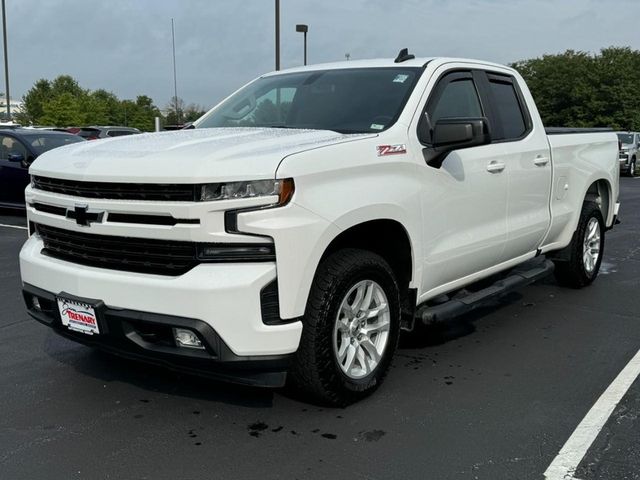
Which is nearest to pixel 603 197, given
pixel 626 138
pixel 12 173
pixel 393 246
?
pixel 393 246

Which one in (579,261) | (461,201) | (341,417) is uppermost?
(461,201)

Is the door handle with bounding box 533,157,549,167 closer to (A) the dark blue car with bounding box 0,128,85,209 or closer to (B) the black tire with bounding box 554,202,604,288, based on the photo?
(B) the black tire with bounding box 554,202,604,288

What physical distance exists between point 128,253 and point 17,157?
→ 9614 mm

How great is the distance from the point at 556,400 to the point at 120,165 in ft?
8.86

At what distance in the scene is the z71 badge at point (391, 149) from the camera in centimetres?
370

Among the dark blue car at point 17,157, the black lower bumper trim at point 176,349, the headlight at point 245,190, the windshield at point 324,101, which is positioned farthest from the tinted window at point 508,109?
the dark blue car at point 17,157

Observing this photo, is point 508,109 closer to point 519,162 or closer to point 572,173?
point 519,162

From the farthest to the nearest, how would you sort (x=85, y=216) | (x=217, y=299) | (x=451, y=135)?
(x=451, y=135) < (x=85, y=216) < (x=217, y=299)

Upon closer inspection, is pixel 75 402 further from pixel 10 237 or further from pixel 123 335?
pixel 10 237

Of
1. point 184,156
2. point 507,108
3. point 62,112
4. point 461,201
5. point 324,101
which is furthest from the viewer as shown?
point 62,112

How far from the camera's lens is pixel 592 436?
3408 millimetres

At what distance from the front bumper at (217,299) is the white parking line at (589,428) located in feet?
4.37

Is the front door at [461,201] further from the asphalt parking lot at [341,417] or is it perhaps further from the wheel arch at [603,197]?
the wheel arch at [603,197]

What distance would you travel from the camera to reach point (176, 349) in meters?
3.20
